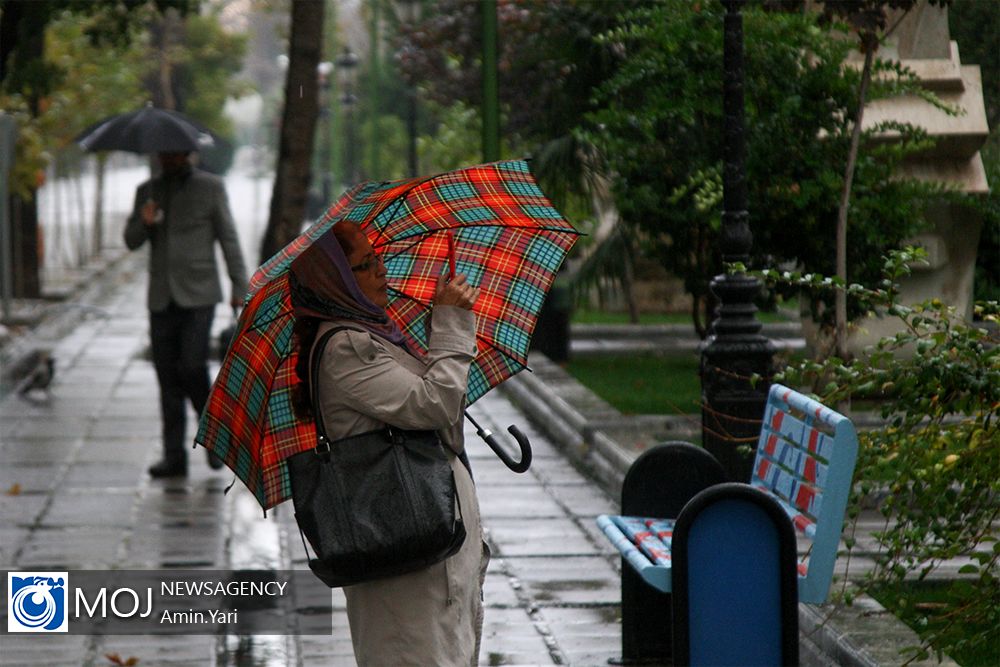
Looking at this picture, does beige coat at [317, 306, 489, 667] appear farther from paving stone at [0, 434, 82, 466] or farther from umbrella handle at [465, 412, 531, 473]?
paving stone at [0, 434, 82, 466]

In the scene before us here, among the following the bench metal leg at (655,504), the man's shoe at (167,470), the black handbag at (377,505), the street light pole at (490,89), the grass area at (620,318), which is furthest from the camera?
the grass area at (620,318)

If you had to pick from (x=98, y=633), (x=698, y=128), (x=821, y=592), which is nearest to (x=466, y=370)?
(x=821, y=592)

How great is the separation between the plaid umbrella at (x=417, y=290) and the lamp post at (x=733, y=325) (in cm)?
288

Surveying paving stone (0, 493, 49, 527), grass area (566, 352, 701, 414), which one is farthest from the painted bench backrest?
grass area (566, 352, 701, 414)

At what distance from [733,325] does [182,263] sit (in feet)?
12.5

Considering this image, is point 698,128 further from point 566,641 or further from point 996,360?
point 996,360

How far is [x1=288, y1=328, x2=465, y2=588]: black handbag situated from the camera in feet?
12.8

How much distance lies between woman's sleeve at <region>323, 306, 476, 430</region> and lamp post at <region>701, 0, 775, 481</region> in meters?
3.61

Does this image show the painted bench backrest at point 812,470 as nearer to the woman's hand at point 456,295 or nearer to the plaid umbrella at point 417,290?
the plaid umbrella at point 417,290

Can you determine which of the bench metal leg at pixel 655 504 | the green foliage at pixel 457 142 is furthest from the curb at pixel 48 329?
the bench metal leg at pixel 655 504

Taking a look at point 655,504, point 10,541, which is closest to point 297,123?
point 10,541

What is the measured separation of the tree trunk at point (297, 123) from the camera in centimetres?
1429

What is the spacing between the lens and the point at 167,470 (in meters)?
10.3

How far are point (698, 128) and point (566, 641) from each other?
17.4 ft
